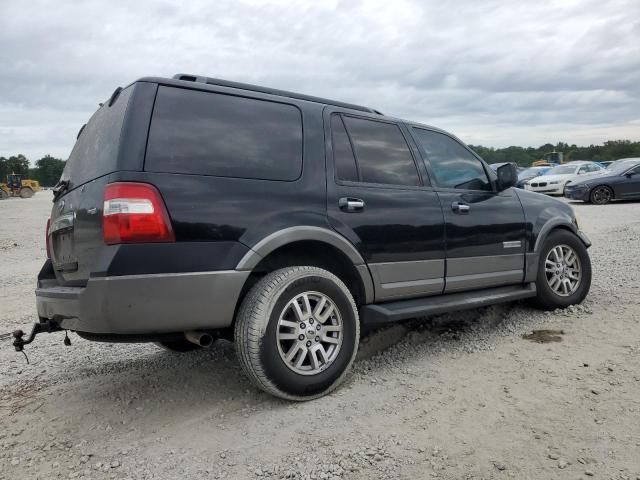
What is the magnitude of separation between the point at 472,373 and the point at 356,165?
1619 millimetres

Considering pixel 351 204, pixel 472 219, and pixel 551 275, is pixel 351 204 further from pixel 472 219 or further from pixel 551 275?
pixel 551 275

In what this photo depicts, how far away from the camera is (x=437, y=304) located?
382 centimetres

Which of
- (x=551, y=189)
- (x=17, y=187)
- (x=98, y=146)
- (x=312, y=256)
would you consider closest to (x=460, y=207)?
(x=312, y=256)

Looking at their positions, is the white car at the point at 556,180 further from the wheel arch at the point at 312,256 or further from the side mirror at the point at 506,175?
the wheel arch at the point at 312,256

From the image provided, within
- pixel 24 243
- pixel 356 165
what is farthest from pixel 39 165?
pixel 356 165

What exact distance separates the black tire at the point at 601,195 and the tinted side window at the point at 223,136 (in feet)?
54.4

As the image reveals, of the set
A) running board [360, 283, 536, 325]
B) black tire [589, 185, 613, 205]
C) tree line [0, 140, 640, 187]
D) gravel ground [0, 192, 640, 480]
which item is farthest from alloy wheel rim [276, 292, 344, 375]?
tree line [0, 140, 640, 187]

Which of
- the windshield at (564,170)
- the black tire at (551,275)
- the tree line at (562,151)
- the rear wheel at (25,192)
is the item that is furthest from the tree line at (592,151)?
the black tire at (551,275)

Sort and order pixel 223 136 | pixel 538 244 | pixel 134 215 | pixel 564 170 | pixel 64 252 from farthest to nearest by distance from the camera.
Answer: pixel 564 170
pixel 538 244
pixel 64 252
pixel 223 136
pixel 134 215

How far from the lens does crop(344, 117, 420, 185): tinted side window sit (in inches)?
147

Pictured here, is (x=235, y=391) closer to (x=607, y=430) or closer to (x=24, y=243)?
(x=607, y=430)

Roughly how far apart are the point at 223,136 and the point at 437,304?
1954 millimetres

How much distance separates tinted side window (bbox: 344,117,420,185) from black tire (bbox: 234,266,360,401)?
91 cm

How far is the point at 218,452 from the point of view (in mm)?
2578
